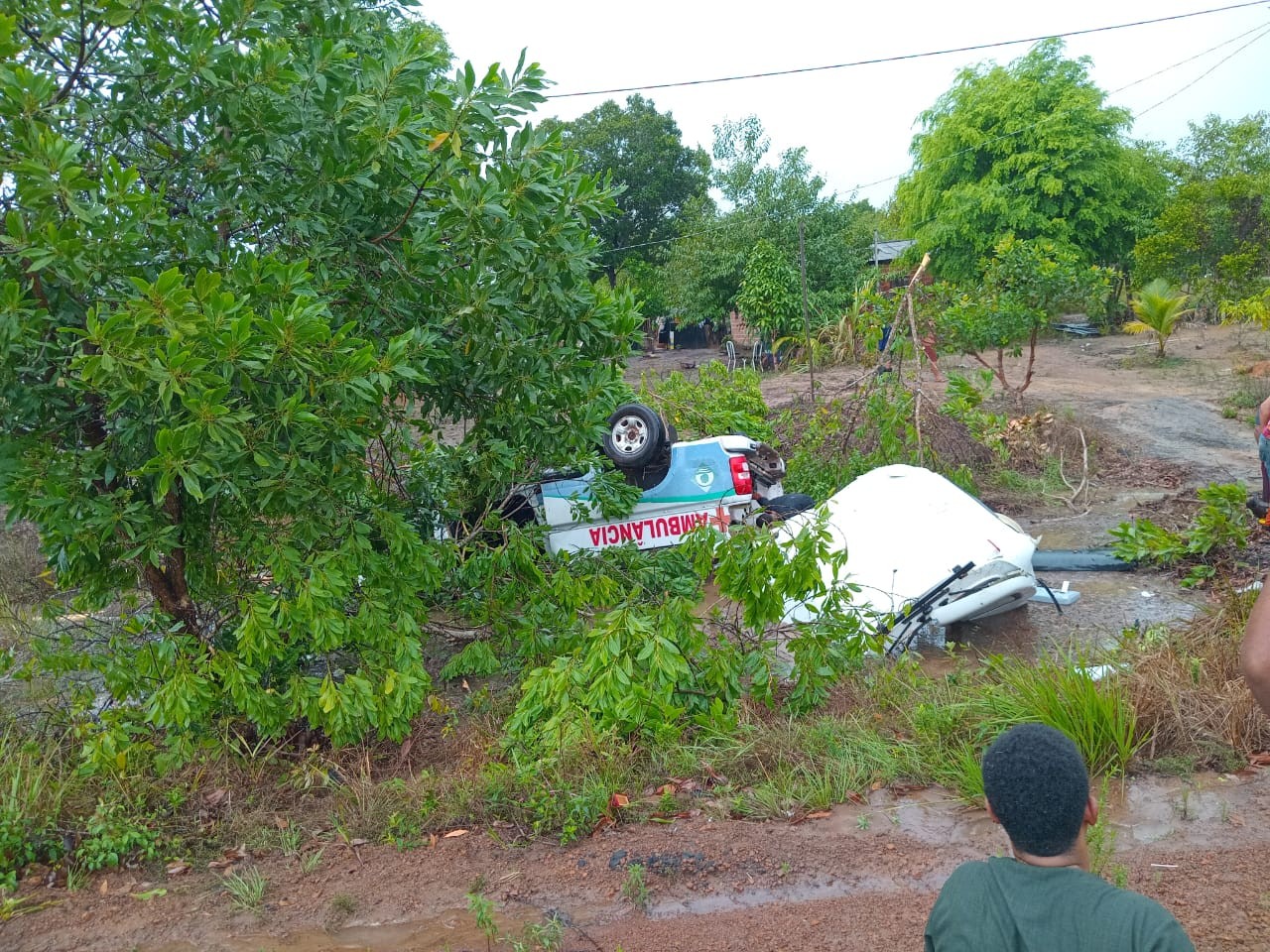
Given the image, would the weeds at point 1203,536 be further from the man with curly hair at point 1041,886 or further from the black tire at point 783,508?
the man with curly hair at point 1041,886

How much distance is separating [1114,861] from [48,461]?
16.2ft

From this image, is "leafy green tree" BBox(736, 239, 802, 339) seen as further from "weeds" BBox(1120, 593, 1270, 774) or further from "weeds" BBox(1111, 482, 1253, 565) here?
"weeds" BBox(1120, 593, 1270, 774)

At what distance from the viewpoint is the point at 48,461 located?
15.4 feet

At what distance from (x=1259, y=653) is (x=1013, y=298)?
14.2m

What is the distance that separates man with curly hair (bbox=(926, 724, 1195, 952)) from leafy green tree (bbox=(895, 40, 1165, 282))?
2882 centimetres

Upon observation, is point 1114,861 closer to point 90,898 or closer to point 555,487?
point 90,898

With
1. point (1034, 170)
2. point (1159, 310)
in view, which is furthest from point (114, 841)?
point (1034, 170)

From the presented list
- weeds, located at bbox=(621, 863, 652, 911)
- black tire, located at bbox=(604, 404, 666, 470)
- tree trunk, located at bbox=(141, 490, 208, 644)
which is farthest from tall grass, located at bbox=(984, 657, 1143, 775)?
black tire, located at bbox=(604, 404, 666, 470)

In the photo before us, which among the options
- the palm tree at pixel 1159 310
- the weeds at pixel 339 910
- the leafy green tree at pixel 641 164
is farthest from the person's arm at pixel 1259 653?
the leafy green tree at pixel 641 164

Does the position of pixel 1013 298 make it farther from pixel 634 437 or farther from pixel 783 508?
pixel 634 437

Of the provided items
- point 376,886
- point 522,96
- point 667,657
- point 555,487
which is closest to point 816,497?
point 555,487

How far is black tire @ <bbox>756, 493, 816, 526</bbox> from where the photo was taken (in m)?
9.34

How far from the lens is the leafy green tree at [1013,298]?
14.5 meters

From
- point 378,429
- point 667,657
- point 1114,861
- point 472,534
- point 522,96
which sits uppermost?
point 522,96
